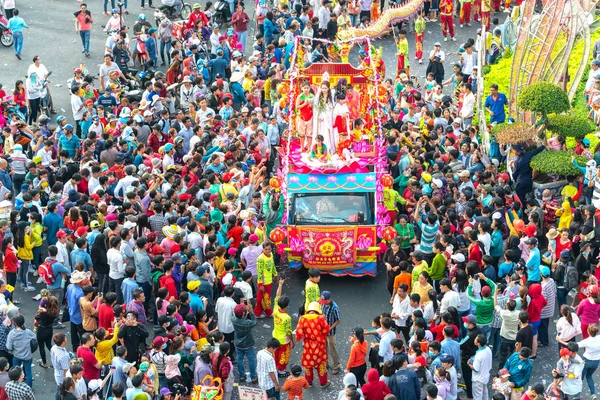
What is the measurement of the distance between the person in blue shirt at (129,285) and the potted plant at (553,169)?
29.4ft

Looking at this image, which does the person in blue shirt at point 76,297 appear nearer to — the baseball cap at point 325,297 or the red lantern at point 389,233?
the baseball cap at point 325,297

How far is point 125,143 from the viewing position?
23.8m

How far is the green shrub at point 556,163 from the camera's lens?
2278cm

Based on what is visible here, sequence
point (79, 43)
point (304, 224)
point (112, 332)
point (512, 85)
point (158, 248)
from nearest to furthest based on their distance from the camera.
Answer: point (112, 332) < point (158, 248) < point (304, 224) < point (512, 85) < point (79, 43)

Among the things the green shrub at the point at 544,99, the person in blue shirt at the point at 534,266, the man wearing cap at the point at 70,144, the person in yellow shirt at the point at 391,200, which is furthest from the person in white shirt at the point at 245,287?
the green shrub at the point at 544,99

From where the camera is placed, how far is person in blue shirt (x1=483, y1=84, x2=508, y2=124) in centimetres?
2603

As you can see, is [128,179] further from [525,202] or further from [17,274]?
[525,202]

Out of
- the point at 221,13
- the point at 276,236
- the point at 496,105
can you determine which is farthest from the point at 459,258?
the point at 221,13

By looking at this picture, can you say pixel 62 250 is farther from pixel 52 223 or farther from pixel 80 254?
pixel 52 223

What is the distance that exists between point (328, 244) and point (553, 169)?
5212 millimetres

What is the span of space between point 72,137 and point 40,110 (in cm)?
454

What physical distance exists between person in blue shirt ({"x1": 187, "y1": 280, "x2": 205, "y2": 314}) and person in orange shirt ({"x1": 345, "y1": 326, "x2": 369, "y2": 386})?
106 inches

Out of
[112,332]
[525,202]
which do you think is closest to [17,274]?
[112,332]

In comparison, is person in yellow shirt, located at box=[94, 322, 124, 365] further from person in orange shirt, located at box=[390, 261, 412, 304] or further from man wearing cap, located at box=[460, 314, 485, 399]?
man wearing cap, located at box=[460, 314, 485, 399]
